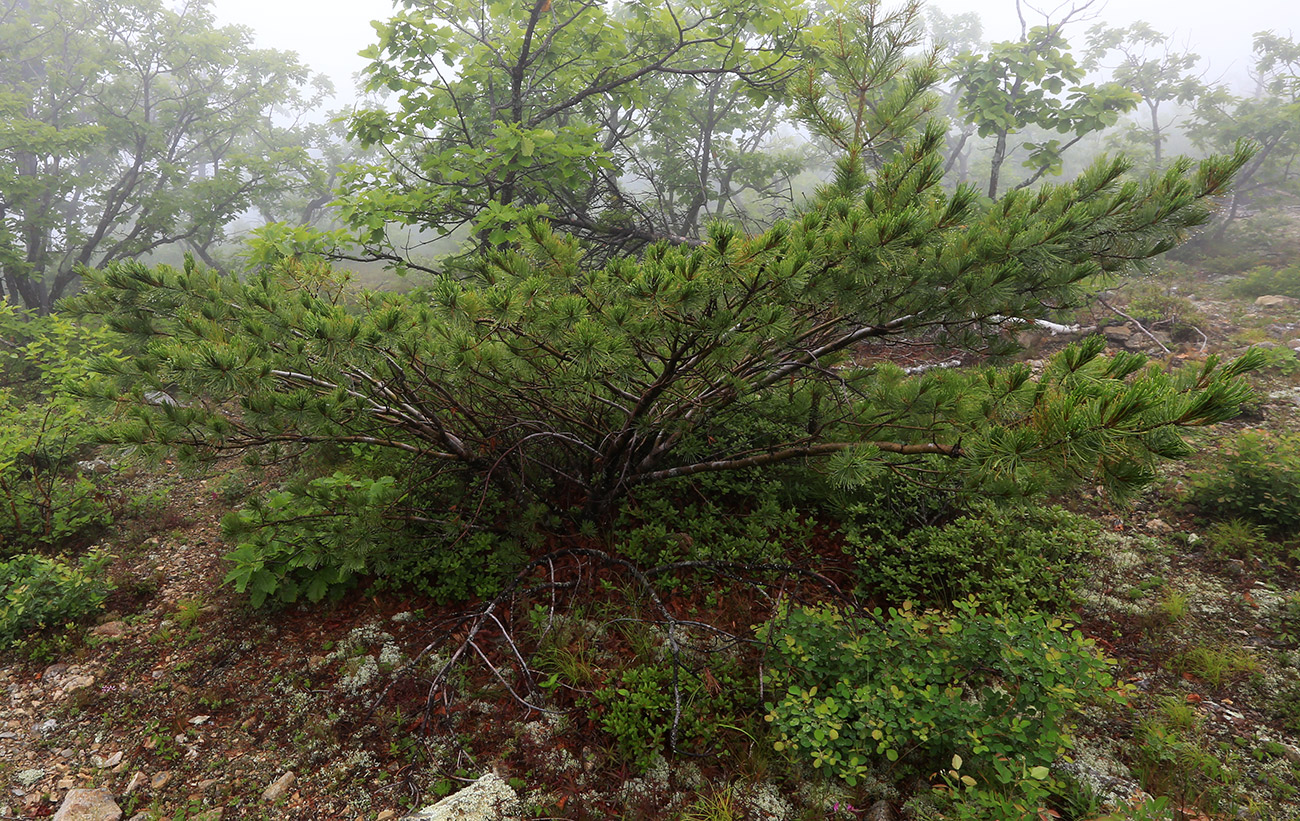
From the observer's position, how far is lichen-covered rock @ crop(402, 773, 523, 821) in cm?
241

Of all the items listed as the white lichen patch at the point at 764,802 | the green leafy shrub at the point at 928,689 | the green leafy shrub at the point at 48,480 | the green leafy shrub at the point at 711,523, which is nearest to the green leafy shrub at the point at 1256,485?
the green leafy shrub at the point at 928,689

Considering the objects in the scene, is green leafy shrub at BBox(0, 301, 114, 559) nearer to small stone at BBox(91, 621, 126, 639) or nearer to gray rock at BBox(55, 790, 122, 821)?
small stone at BBox(91, 621, 126, 639)

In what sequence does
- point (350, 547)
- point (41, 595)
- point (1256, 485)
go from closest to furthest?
point (350, 547)
point (41, 595)
point (1256, 485)

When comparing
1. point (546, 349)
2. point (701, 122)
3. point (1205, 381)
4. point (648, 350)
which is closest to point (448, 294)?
point (546, 349)

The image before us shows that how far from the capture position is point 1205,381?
1890mm

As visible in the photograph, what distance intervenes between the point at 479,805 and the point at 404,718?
0.78m

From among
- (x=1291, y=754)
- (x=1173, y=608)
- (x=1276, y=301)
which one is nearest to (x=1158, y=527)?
(x=1173, y=608)

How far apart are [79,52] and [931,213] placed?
2267 cm

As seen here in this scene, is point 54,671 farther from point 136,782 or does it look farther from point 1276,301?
point 1276,301

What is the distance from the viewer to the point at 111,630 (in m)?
3.63

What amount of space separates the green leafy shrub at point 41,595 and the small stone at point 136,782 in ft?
6.00

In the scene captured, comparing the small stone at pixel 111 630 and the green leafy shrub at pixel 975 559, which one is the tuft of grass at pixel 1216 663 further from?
the small stone at pixel 111 630

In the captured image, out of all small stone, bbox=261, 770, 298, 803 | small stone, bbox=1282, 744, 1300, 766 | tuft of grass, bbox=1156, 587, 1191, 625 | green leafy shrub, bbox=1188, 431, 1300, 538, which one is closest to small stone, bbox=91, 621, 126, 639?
small stone, bbox=261, 770, 298, 803

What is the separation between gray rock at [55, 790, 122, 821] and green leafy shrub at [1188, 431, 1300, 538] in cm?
816
